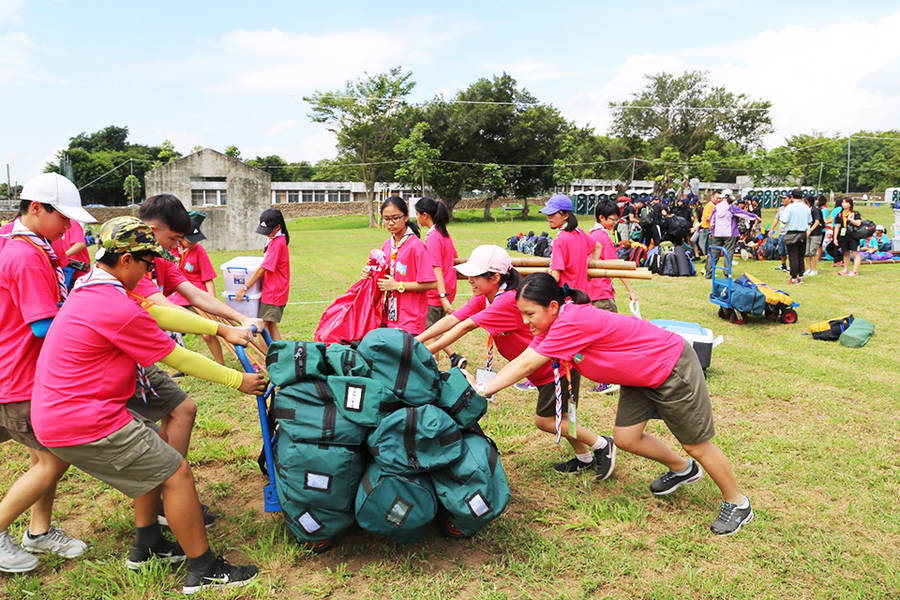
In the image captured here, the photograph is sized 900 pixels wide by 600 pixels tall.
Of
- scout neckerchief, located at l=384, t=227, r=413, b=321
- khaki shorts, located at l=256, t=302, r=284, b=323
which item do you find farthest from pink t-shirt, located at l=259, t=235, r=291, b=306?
scout neckerchief, located at l=384, t=227, r=413, b=321

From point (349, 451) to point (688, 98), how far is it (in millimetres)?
86856

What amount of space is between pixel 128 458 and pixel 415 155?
3949 centimetres

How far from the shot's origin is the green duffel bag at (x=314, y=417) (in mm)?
3205

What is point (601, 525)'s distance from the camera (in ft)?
12.9

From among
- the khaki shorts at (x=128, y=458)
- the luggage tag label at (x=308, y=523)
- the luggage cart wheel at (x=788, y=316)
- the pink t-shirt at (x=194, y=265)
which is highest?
the pink t-shirt at (x=194, y=265)

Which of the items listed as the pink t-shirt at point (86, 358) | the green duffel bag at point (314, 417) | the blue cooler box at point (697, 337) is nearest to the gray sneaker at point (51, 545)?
the pink t-shirt at point (86, 358)

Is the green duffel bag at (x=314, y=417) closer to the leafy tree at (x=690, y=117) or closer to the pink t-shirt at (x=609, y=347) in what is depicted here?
the pink t-shirt at (x=609, y=347)

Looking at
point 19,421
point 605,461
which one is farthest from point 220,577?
point 605,461

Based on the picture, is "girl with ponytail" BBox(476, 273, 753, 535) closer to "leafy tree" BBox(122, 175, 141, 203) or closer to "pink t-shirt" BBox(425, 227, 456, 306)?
"pink t-shirt" BBox(425, 227, 456, 306)

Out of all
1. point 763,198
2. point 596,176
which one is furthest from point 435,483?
point 596,176

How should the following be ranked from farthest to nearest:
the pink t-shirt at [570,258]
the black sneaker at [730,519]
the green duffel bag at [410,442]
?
1. the pink t-shirt at [570,258]
2. the black sneaker at [730,519]
3. the green duffel bag at [410,442]

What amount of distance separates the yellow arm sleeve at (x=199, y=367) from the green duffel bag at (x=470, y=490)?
47.1 inches

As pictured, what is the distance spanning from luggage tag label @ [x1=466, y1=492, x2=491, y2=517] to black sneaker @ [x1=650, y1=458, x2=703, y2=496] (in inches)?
63.9

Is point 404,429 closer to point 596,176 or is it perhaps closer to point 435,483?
point 435,483
